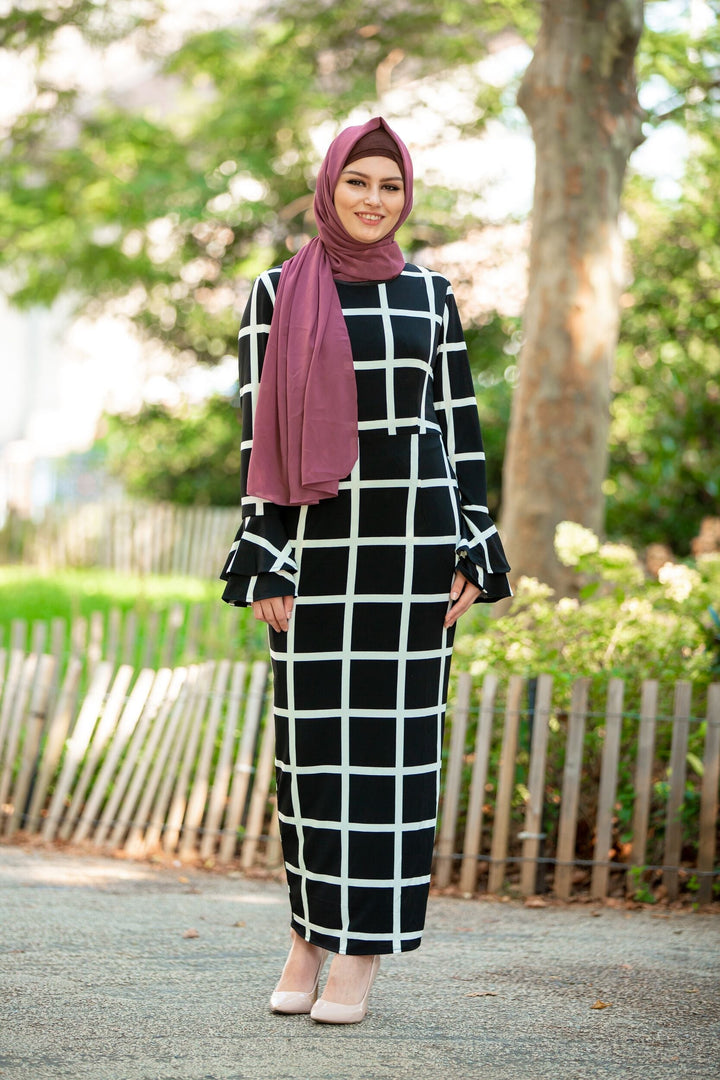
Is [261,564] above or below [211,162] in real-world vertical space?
below

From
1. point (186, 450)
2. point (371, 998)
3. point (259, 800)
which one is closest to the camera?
point (371, 998)

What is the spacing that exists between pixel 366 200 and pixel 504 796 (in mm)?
2403

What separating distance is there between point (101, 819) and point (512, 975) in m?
2.50

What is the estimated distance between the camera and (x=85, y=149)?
42.2ft

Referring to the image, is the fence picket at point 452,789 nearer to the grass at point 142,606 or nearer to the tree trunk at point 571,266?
the tree trunk at point 571,266

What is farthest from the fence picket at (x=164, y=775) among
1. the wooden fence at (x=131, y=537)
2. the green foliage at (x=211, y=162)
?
the wooden fence at (x=131, y=537)

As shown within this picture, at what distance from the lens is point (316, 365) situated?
101 inches

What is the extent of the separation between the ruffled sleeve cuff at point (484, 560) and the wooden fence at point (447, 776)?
1.61 metres

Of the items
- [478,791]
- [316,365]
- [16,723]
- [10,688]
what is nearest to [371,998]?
[316,365]

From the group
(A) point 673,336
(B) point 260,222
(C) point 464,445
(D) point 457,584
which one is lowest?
(D) point 457,584

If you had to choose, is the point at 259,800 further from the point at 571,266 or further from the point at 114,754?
the point at 571,266

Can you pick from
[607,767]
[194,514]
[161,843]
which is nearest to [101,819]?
[161,843]

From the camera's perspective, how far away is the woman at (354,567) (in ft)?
8.55

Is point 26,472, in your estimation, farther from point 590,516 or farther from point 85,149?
point 590,516
